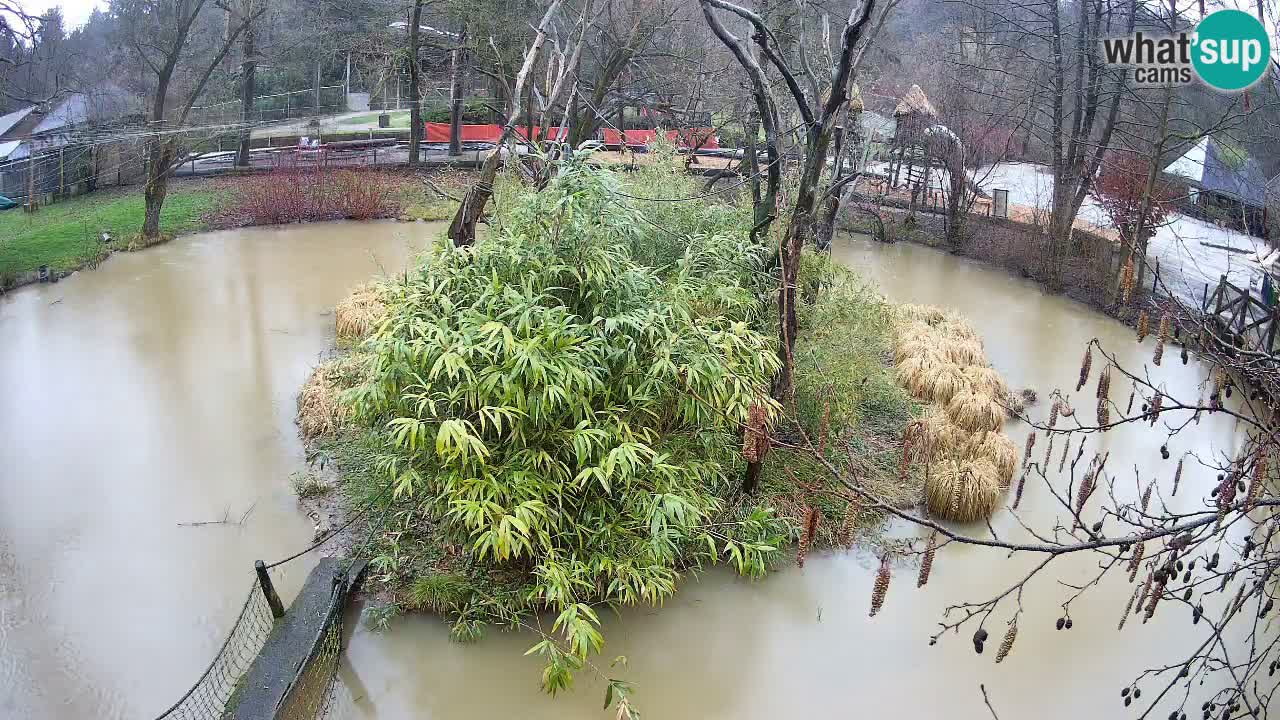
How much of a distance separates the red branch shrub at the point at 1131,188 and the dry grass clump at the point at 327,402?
7271 millimetres

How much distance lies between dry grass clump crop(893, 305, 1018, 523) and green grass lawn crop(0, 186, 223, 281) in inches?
382

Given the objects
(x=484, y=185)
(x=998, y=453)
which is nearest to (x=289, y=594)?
(x=484, y=185)

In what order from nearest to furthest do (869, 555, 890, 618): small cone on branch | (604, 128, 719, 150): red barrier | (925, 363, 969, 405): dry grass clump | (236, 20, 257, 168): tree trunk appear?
(869, 555, 890, 618): small cone on branch < (925, 363, 969, 405): dry grass clump < (604, 128, 719, 150): red barrier < (236, 20, 257, 168): tree trunk

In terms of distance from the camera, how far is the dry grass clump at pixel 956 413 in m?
6.43

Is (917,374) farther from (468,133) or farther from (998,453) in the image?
(468,133)

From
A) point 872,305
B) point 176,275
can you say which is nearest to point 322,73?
point 176,275

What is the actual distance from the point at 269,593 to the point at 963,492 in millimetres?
4272

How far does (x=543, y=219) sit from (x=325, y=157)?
13080mm

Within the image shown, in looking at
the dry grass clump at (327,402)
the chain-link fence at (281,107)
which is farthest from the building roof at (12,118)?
the dry grass clump at (327,402)

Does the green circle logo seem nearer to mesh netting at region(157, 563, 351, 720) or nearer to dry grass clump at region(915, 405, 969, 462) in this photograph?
dry grass clump at region(915, 405, 969, 462)

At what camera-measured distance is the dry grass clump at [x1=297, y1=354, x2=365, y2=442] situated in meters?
7.39

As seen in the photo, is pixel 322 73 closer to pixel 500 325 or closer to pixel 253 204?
pixel 253 204

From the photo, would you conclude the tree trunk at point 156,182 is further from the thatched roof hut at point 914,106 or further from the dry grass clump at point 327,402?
the thatched roof hut at point 914,106

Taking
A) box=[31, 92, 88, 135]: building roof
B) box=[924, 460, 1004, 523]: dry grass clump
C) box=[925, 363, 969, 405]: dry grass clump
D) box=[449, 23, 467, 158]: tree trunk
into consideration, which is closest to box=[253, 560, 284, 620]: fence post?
box=[924, 460, 1004, 523]: dry grass clump
